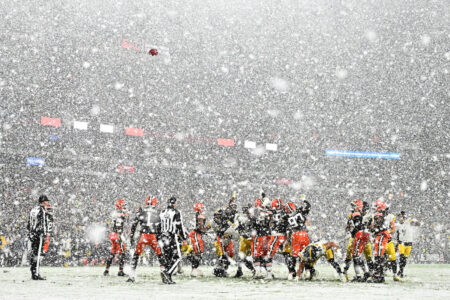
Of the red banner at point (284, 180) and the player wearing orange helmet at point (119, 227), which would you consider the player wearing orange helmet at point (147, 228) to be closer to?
the player wearing orange helmet at point (119, 227)

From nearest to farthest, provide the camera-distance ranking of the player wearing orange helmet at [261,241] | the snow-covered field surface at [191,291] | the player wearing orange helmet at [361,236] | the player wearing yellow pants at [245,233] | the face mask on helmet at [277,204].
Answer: the snow-covered field surface at [191,291] < the player wearing orange helmet at [361,236] < the face mask on helmet at [277,204] < the player wearing orange helmet at [261,241] < the player wearing yellow pants at [245,233]

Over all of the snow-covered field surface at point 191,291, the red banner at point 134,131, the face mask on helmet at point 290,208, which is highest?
the red banner at point 134,131

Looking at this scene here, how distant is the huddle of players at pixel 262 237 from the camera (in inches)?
482

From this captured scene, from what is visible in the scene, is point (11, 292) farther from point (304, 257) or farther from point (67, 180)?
point (67, 180)

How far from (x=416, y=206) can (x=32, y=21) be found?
49.6 meters

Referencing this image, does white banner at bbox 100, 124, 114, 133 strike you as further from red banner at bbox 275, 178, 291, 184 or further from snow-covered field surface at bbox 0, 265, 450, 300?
snow-covered field surface at bbox 0, 265, 450, 300

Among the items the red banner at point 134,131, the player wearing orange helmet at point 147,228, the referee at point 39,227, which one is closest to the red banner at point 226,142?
the red banner at point 134,131

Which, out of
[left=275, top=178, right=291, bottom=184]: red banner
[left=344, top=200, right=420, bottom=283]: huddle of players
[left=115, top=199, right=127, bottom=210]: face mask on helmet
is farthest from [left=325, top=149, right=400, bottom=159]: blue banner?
[left=115, top=199, right=127, bottom=210]: face mask on helmet

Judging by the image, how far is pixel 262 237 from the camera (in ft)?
46.4

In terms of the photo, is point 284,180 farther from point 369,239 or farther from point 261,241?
point 369,239

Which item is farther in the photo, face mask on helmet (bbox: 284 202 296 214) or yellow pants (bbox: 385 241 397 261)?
face mask on helmet (bbox: 284 202 296 214)

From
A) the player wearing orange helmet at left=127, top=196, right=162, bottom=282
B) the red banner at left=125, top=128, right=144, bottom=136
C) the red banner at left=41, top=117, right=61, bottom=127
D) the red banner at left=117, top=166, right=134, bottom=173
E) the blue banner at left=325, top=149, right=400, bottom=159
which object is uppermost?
the red banner at left=125, top=128, right=144, bottom=136

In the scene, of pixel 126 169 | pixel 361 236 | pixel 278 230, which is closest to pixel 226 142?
pixel 126 169

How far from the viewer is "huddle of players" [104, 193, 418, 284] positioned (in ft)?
40.2
